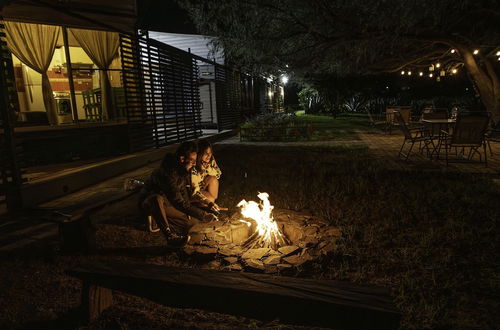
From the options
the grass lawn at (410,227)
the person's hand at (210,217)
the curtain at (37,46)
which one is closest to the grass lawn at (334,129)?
the grass lawn at (410,227)

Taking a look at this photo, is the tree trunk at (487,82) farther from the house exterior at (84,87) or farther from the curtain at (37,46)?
the curtain at (37,46)

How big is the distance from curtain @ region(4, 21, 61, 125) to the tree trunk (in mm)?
13435

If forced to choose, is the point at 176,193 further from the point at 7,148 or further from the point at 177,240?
the point at 7,148

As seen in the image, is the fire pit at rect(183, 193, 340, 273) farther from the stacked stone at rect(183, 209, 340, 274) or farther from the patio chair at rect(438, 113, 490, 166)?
the patio chair at rect(438, 113, 490, 166)

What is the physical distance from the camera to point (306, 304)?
6.89 feet

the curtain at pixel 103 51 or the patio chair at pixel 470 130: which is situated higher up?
the curtain at pixel 103 51

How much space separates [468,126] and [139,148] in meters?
8.50

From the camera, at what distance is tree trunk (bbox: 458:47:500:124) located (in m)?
11.7

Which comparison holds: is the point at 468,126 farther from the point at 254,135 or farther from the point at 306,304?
the point at 254,135

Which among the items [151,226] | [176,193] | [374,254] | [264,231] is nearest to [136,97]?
[151,226]

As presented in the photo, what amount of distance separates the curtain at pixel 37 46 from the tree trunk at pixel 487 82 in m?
13.4

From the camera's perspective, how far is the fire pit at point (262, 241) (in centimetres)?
357

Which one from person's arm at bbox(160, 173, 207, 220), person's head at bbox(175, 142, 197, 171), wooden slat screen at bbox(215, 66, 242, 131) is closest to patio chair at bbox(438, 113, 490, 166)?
person's head at bbox(175, 142, 197, 171)

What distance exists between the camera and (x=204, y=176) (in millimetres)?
4930
